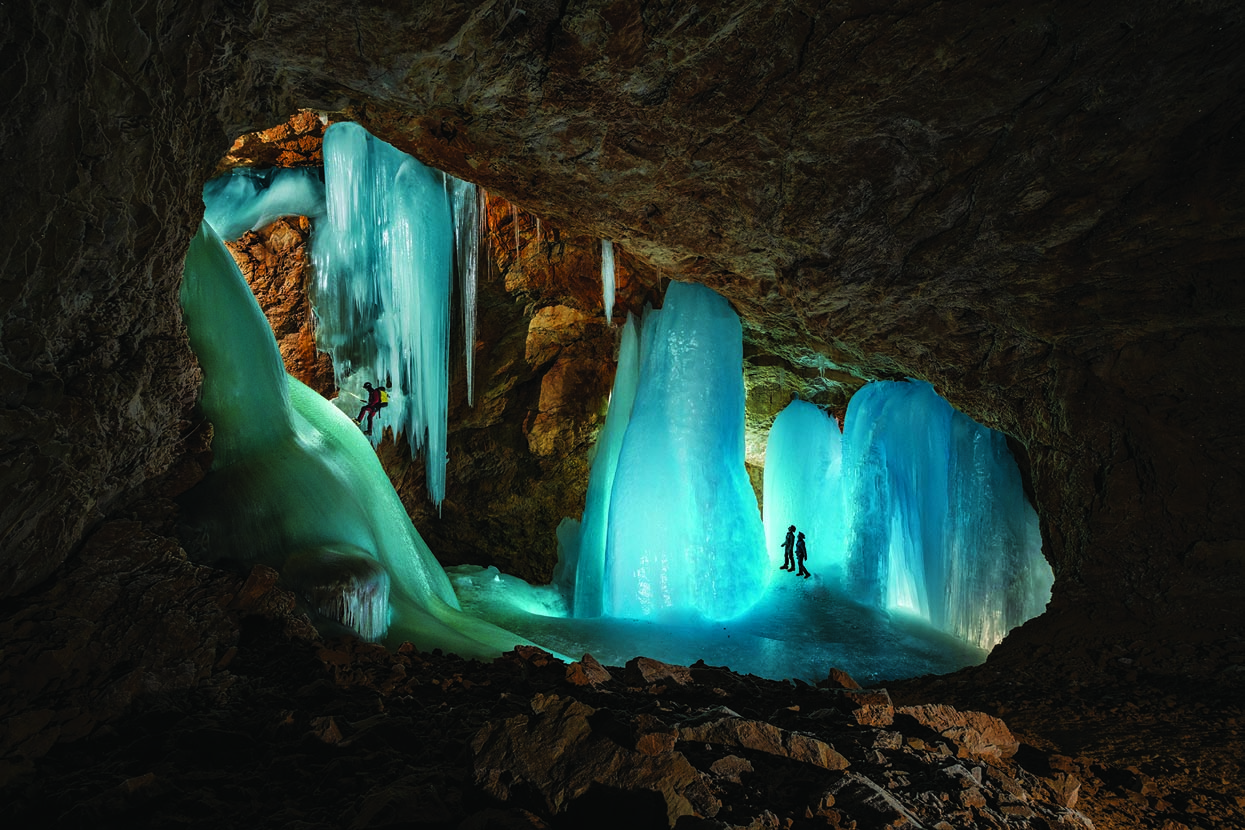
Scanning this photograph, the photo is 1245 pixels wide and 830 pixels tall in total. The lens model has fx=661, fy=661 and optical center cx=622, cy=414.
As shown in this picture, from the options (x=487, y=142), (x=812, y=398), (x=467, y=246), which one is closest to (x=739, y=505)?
(x=812, y=398)

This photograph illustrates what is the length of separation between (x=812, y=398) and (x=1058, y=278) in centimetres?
666

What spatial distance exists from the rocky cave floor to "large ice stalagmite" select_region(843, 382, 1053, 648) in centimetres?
413

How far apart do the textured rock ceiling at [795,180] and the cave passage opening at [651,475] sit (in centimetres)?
251

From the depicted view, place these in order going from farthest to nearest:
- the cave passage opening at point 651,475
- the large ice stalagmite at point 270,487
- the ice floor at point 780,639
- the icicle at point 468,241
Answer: the icicle at point 468,241, the cave passage opening at point 651,475, the ice floor at point 780,639, the large ice stalagmite at point 270,487

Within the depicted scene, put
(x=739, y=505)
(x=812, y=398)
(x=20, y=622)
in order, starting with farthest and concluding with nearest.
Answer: (x=812, y=398) → (x=739, y=505) → (x=20, y=622)

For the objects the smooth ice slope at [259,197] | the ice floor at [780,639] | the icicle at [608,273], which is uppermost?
the smooth ice slope at [259,197]

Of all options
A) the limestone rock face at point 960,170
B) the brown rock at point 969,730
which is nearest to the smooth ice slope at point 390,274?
the limestone rock face at point 960,170

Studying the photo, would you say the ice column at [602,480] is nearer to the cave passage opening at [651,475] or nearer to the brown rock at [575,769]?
the cave passage opening at [651,475]

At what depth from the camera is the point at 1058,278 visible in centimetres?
461

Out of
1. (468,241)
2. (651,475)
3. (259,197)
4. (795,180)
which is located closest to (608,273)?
(468,241)

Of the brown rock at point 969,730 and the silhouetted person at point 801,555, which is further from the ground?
the brown rock at point 969,730

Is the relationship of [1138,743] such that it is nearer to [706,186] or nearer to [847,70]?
[847,70]

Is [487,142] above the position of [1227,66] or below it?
above

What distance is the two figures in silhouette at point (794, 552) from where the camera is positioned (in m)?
10.1
